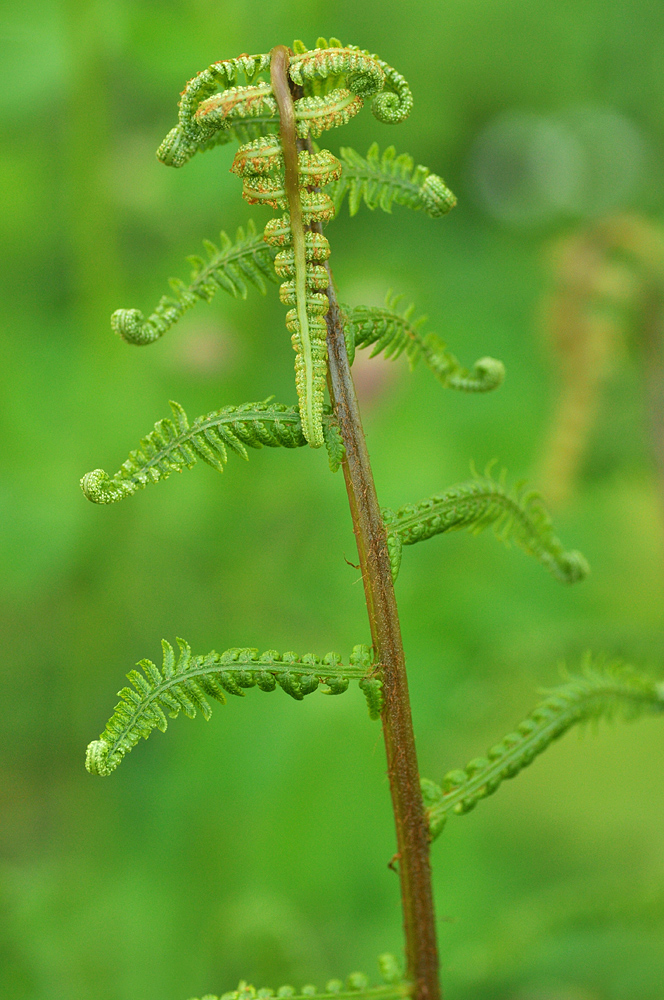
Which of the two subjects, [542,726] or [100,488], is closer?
[100,488]

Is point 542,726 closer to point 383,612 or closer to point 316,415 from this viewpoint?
point 383,612

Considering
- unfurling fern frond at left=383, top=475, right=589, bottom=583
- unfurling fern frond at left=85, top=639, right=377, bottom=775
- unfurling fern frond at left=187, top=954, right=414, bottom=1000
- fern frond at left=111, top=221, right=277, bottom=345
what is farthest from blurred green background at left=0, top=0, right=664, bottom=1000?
fern frond at left=111, top=221, right=277, bottom=345

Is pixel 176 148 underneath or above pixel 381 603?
above

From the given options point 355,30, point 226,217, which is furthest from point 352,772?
point 355,30

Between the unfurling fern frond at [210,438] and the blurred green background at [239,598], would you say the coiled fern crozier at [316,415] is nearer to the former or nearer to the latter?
the unfurling fern frond at [210,438]

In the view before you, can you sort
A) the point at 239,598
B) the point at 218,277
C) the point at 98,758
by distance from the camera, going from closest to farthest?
the point at 98,758 → the point at 218,277 → the point at 239,598

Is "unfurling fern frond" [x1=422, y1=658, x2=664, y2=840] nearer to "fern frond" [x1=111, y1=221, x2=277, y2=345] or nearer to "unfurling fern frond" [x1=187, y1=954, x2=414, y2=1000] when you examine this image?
"unfurling fern frond" [x1=187, y1=954, x2=414, y2=1000]

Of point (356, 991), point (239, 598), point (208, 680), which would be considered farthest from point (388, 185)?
point (239, 598)

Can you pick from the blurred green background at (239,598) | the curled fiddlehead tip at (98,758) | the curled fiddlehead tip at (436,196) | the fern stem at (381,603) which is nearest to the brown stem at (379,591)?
the fern stem at (381,603)
